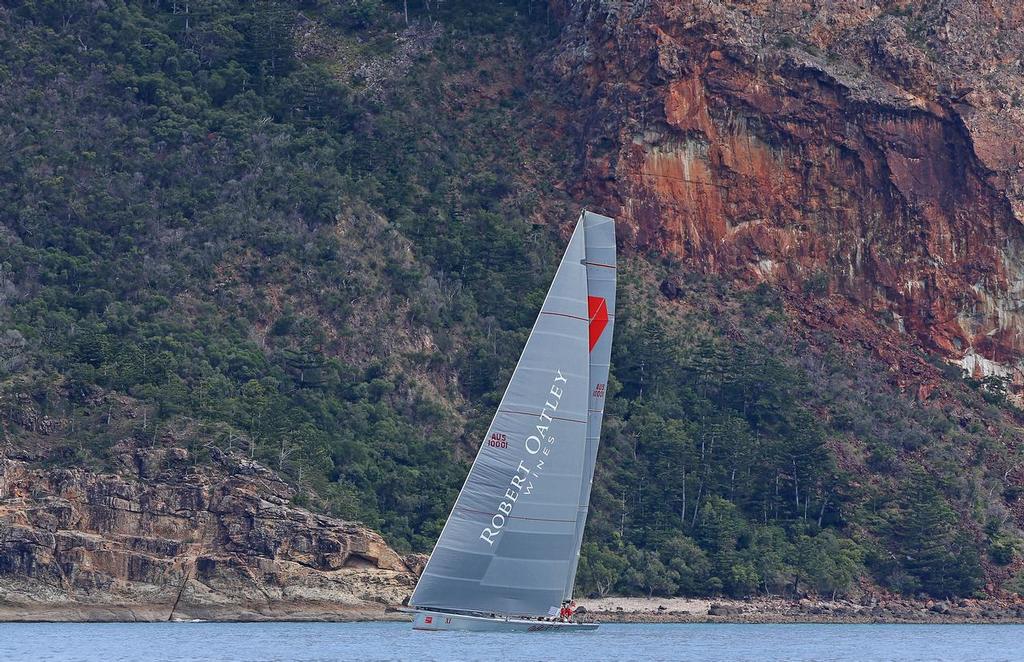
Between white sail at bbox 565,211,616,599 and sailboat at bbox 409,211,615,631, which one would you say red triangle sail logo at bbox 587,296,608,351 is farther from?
sailboat at bbox 409,211,615,631

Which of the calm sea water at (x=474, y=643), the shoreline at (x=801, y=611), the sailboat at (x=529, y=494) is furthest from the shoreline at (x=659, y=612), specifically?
the sailboat at (x=529, y=494)

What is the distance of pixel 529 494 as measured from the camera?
1822 inches

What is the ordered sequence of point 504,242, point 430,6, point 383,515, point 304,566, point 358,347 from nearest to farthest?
point 304,566 → point 383,515 → point 358,347 → point 504,242 → point 430,6

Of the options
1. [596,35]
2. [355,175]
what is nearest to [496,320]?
[355,175]

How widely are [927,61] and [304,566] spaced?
5029 centimetres

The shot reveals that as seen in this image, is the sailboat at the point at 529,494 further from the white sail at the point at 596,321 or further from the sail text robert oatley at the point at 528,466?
the white sail at the point at 596,321

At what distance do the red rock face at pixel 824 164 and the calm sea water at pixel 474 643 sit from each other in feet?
106

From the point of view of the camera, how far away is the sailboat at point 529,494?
45938mm

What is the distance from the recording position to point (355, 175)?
106 m

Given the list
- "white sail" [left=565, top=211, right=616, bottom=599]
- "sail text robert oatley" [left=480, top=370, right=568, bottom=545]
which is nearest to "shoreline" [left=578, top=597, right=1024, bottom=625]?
"white sail" [left=565, top=211, right=616, bottom=599]

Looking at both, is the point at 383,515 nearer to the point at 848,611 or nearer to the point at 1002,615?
the point at 848,611

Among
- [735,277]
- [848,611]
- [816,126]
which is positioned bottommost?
[848,611]

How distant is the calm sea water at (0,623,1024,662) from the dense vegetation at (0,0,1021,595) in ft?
32.5

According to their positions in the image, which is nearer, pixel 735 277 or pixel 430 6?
pixel 735 277
